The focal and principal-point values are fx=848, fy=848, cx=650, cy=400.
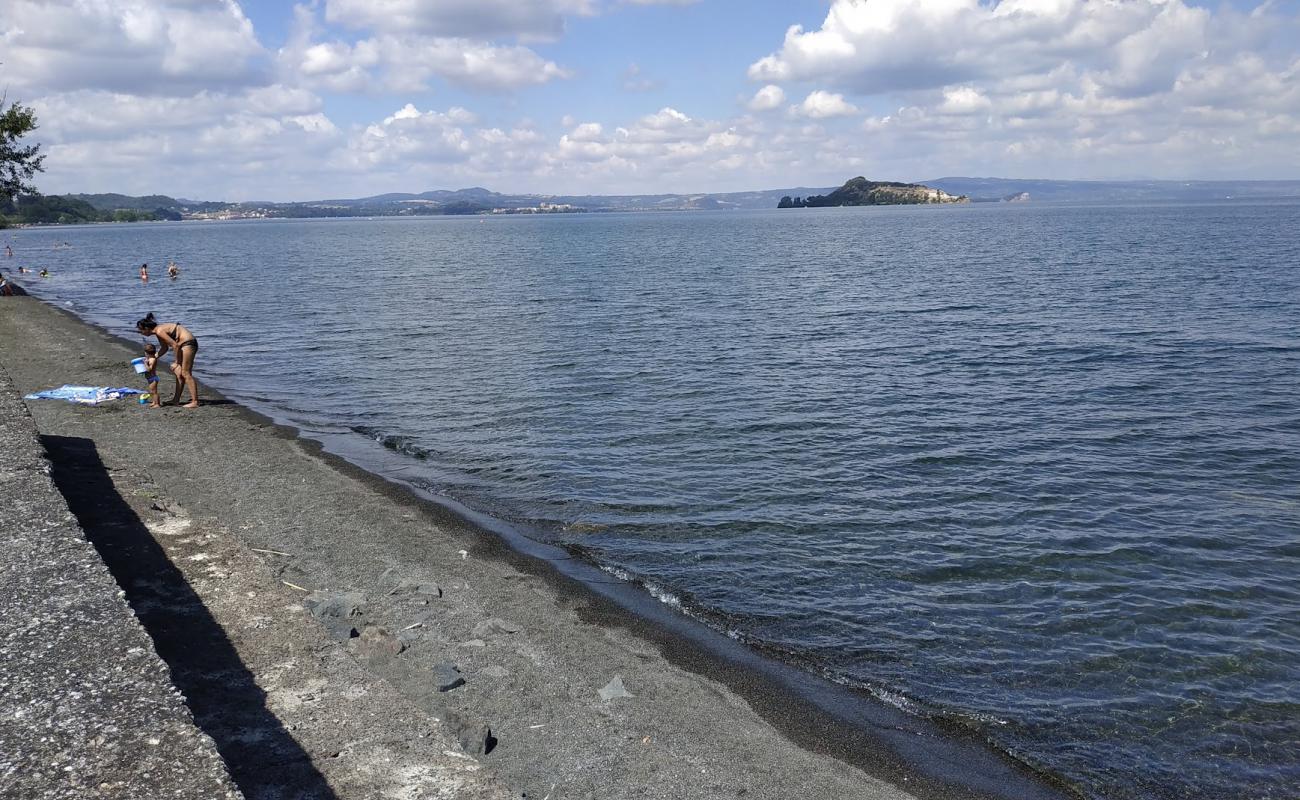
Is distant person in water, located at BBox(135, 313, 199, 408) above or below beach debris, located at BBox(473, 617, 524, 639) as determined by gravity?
above

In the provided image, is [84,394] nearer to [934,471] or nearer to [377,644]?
[377,644]

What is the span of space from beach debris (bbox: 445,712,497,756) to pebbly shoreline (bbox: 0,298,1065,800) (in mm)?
29

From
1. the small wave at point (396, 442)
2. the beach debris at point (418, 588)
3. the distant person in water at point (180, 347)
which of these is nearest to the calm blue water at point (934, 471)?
the small wave at point (396, 442)

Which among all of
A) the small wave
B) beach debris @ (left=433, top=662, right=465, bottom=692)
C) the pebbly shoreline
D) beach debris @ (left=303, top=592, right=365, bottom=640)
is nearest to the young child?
the small wave

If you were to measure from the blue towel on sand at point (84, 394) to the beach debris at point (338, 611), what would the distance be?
16590 mm

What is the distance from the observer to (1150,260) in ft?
231

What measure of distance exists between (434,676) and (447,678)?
0.22m

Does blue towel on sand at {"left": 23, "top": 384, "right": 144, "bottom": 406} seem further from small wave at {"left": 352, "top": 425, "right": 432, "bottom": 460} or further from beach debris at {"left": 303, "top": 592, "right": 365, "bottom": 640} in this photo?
beach debris at {"left": 303, "top": 592, "right": 365, "bottom": 640}

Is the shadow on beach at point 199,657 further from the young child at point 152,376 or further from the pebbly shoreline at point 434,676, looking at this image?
the young child at point 152,376

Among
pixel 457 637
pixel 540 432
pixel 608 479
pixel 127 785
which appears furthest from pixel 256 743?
pixel 540 432

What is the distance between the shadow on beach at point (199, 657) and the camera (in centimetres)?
795

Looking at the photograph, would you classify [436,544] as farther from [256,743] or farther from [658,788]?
[658,788]

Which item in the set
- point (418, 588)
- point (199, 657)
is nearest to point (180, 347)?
point (418, 588)

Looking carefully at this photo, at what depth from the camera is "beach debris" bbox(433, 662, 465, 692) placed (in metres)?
9.96
